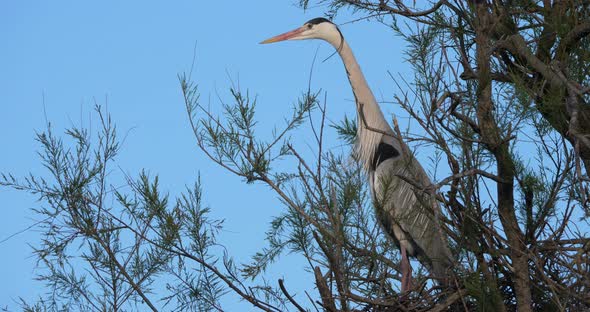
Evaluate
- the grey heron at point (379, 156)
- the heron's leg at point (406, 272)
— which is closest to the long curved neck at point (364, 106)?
the grey heron at point (379, 156)

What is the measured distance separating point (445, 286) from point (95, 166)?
1084 millimetres

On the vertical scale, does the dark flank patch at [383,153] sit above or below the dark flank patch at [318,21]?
below

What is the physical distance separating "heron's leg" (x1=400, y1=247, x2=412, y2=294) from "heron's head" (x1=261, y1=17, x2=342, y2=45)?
39.1 inches

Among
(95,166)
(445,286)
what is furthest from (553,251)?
(95,166)

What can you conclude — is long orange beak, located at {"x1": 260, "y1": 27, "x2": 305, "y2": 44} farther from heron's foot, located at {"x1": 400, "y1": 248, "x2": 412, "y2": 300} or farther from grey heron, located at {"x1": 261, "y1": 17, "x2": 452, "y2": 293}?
heron's foot, located at {"x1": 400, "y1": 248, "x2": 412, "y2": 300}

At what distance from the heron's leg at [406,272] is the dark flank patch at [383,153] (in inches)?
16.4

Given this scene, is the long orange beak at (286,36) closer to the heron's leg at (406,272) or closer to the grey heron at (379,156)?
the grey heron at (379,156)

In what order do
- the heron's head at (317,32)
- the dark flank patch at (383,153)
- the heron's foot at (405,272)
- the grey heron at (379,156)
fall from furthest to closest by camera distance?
1. the heron's head at (317,32)
2. the dark flank patch at (383,153)
3. the grey heron at (379,156)
4. the heron's foot at (405,272)

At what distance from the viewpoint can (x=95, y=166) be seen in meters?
2.60

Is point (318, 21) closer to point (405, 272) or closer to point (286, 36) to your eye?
point (286, 36)

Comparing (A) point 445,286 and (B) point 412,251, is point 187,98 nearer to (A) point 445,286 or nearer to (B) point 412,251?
(A) point 445,286

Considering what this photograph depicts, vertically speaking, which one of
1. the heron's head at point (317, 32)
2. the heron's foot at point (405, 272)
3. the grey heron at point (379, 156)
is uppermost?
the heron's head at point (317, 32)

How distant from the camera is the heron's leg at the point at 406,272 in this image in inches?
128

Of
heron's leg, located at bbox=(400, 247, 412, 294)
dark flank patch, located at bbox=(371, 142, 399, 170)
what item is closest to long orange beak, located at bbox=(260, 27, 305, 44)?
dark flank patch, located at bbox=(371, 142, 399, 170)
